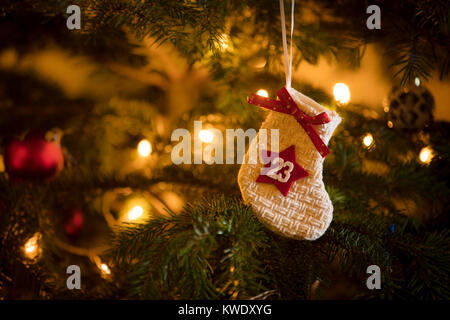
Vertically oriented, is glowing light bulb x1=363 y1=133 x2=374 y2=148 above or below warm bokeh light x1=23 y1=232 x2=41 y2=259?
above

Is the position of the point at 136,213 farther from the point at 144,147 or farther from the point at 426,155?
the point at 426,155

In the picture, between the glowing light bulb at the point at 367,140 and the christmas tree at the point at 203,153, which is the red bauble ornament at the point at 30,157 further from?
the glowing light bulb at the point at 367,140

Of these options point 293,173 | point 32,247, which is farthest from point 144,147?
point 293,173

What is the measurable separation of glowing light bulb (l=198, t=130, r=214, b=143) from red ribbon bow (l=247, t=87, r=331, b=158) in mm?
268

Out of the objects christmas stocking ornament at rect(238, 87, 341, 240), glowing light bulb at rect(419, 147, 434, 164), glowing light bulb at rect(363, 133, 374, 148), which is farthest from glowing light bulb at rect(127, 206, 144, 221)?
glowing light bulb at rect(419, 147, 434, 164)

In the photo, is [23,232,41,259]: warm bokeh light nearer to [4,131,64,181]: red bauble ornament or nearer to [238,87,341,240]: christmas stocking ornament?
[4,131,64,181]: red bauble ornament

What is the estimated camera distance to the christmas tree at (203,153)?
448mm

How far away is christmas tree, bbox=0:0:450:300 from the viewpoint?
1.47 ft

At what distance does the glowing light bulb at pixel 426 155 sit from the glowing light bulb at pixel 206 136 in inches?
20.3

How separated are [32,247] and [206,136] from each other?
446 millimetres

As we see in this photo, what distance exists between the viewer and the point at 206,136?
0.76m

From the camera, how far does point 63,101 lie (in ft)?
2.99
